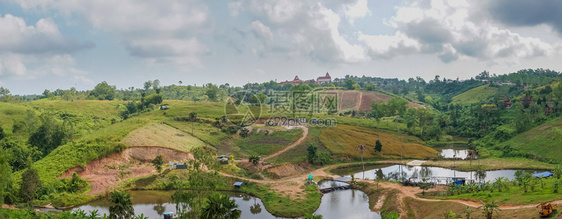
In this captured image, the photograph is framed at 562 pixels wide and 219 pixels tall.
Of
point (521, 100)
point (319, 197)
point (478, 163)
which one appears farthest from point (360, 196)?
point (521, 100)

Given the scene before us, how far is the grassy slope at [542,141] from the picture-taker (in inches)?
2434

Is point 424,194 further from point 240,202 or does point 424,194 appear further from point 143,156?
point 143,156

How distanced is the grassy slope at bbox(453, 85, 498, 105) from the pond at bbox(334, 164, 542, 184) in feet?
313

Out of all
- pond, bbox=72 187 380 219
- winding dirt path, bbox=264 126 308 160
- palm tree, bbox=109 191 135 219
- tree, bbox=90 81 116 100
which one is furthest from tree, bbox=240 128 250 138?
tree, bbox=90 81 116 100

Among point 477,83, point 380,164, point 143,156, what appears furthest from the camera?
point 477,83

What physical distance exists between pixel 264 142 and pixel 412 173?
2831 cm

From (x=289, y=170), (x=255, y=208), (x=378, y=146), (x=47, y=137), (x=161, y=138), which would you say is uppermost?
(x=47, y=137)

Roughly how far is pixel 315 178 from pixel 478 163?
28.6 m

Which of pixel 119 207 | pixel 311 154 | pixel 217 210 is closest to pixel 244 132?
pixel 311 154

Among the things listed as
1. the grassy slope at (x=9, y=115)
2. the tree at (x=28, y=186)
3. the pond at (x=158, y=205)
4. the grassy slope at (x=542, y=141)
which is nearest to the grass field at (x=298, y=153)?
the pond at (x=158, y=205)

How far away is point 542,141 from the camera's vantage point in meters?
67.1

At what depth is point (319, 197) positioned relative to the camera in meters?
44.4

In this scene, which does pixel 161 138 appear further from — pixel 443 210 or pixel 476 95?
pixel 476 95

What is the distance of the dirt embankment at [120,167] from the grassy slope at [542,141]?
2422 inches
